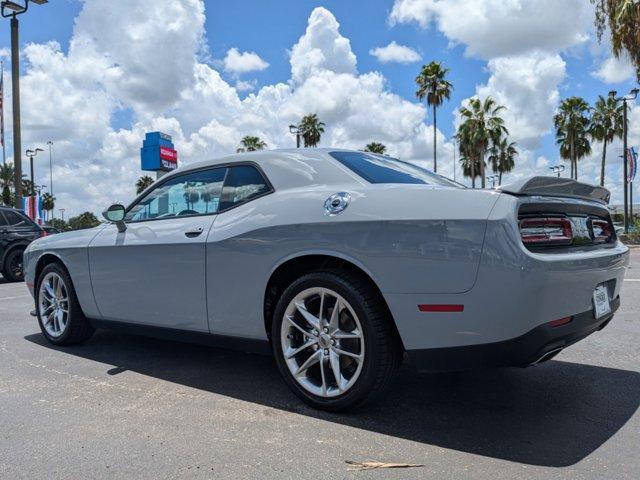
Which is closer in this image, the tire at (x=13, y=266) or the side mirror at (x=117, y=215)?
the side mirror at (x=117, y=215)

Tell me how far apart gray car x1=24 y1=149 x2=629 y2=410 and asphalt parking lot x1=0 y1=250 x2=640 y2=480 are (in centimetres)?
31

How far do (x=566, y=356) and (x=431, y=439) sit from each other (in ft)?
6.55

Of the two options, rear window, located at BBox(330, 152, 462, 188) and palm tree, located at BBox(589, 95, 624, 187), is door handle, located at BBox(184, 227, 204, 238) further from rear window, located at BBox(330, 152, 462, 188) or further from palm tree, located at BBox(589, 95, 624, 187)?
palm tree, located at BBox(589, 95, 624, 187)

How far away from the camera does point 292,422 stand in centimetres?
298

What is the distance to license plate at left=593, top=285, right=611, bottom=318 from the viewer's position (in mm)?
2900

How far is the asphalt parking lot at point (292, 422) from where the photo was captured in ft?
8.04

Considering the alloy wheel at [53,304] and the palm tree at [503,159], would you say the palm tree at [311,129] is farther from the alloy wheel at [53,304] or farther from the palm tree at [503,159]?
the alloy wheel at [53,304]


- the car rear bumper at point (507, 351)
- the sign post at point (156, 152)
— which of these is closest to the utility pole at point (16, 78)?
the sign post at point (156, 152)

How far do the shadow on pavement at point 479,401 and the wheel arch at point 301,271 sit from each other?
1.61ft

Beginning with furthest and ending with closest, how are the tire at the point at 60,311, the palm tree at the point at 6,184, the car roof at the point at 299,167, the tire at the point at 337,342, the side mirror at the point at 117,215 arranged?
the palm tree at the point at 6,184, the tire at the point at 60,311, the side mirror at the point at 117,215, the car roof at the point at 299,167, the tire at the point at 337,342

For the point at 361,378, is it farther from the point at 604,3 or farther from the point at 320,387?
the point at 604,3

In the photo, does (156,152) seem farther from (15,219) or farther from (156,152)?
(15,219)

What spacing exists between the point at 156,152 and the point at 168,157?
0.89 metres

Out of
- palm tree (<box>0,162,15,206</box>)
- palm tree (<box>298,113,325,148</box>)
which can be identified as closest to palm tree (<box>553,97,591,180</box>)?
palm tree (<box>298,113,325,148</box>)
